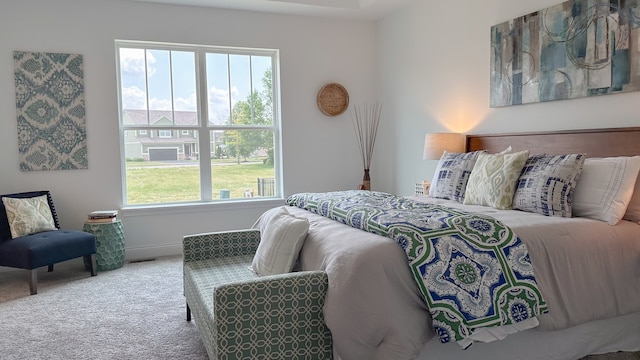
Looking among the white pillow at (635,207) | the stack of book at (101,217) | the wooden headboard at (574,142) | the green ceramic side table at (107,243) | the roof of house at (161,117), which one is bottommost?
the green ceramic side table at (107,243)

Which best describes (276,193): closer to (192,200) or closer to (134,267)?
(192,200)

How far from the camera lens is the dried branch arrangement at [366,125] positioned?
5.65 metres

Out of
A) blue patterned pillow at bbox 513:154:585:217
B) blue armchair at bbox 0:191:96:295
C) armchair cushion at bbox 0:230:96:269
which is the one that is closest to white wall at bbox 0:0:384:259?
blue armchair at bbox 0:191:96:295

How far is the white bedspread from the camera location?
1.95 metres

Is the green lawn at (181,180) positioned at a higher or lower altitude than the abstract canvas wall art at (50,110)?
lower

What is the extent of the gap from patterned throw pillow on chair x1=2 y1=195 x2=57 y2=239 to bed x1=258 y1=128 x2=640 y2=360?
2.74m

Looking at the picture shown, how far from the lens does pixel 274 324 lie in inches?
79.5

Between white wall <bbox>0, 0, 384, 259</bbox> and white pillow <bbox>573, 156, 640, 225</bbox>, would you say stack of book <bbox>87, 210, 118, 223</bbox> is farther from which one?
white pillow <bbox>573, 156, 640, 225</bbox>

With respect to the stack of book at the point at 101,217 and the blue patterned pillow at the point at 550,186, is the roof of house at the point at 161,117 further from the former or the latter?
the blue patterned pillow at the point at 550,186

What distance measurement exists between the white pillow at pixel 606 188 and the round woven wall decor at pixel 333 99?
10.4 ft

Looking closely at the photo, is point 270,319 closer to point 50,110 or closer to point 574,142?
point 574,142

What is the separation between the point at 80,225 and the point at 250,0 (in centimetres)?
286

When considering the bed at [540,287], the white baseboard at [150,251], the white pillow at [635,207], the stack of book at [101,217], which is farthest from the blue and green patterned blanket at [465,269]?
the white baseboard at [150,251]

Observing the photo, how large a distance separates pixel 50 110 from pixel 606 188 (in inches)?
183
